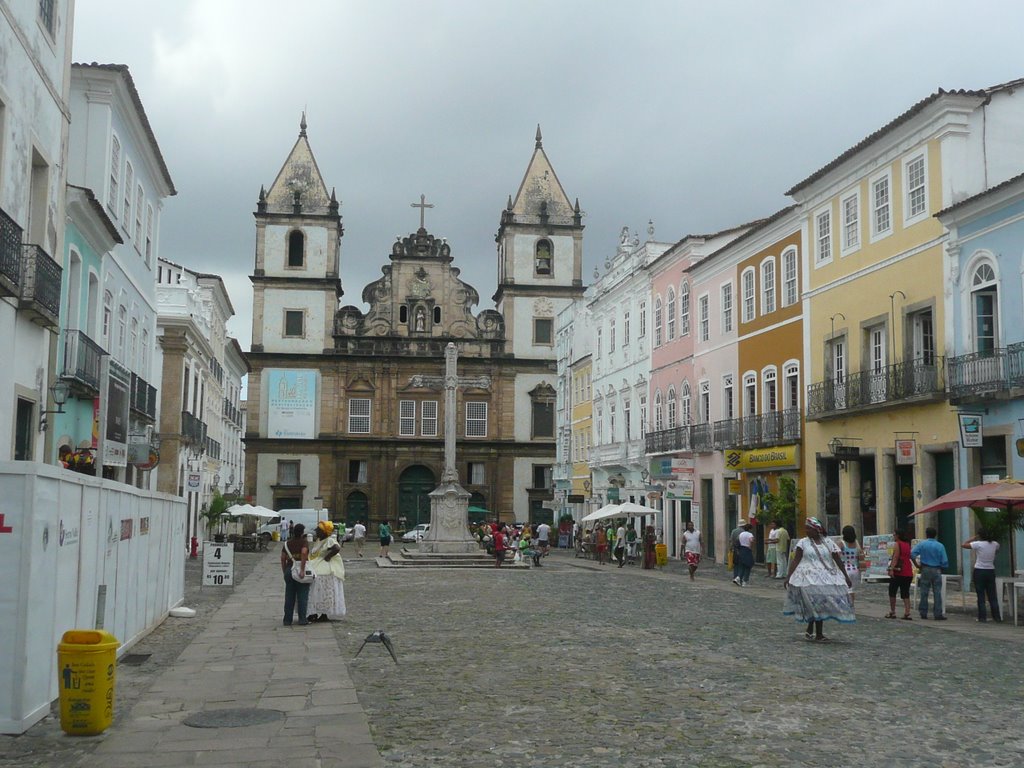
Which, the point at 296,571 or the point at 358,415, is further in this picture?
the point at 358,415

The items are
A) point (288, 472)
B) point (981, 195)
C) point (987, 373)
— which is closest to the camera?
point (987, 373)

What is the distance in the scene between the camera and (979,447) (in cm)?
2334

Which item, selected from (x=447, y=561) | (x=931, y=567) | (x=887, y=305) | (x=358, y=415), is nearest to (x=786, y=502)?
(x=887, y=305)

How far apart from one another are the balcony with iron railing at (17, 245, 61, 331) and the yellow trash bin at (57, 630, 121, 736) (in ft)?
26.4

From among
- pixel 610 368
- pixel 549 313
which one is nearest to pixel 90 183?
pixel 610 368

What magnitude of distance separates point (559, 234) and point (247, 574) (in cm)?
4563

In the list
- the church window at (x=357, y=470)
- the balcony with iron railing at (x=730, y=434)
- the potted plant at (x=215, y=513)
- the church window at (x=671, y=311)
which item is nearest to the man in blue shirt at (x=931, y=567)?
the balcony with iron railing at (x=730, y=434)

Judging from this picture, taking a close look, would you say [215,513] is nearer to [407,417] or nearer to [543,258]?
[407,417]

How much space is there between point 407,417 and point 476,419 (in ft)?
13.9

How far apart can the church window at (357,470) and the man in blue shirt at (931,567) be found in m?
53.4

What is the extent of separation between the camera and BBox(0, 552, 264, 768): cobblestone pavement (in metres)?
7.70

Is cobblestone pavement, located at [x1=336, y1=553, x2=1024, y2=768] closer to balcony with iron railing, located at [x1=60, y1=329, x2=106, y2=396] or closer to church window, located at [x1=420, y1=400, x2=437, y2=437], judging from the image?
balcony with iron railing, located at [x1=60, y1=329, x2=106, y2=396]

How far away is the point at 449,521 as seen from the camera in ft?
128

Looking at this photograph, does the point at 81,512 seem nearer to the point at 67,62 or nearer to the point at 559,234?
the point at 67,62
